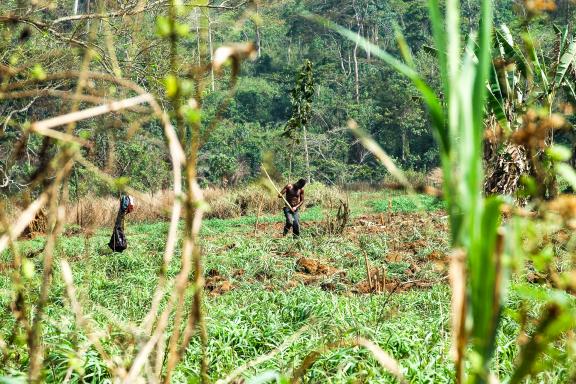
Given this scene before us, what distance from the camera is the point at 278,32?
2343 inches

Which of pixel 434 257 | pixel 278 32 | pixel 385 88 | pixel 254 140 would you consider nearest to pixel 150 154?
pixel 254 140

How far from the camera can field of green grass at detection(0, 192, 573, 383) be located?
13.0ft

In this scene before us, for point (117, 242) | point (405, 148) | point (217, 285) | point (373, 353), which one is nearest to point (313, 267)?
point (217, 285)

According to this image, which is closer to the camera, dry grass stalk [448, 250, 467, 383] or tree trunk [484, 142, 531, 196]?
dry grass stalk [448, 250, 467, 383]

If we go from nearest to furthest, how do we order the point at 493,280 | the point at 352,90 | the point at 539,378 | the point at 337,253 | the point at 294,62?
the point at 493,280
the point at 539,378
the point at 337,253
the point at 352,90
the point at 294,62

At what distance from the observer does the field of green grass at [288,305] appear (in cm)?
397

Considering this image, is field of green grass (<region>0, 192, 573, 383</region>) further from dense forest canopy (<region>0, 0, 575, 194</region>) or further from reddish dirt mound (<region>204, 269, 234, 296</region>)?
dense forest canopy (<region>0, 0, 575, 194</region>)

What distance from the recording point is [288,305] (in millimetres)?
6754

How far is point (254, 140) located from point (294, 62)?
583 inches

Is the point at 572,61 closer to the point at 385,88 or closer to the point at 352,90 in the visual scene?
the point at 385,88

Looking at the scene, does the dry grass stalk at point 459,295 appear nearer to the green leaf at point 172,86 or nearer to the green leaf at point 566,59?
the green leaf at point 172,86

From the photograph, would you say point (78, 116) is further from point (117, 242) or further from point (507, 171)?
point (117, 242)

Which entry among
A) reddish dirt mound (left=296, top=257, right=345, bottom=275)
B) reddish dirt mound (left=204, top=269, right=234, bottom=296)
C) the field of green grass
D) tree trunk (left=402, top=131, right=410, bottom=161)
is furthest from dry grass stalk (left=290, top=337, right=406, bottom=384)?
tree trunk (left=402, top=131, right=410, bottom=161)

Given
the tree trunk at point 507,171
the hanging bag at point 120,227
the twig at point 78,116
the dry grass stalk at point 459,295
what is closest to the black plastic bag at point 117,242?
the hanging bag at point 120,227
